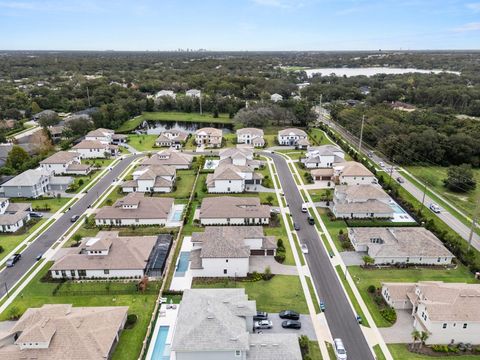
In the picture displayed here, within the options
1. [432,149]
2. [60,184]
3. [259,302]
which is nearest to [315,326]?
[259,302]

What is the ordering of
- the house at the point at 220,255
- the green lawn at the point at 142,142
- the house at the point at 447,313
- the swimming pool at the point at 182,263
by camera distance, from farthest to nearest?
the green lawn at the point at 142,142
the swimming pool at the point at 182,263
the house at the point at 220,255
the house at the point at 447,313

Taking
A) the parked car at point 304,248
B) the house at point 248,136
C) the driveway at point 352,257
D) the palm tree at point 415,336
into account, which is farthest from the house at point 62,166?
the palm tree at point 415,336

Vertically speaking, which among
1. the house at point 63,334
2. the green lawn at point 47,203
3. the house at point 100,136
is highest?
the house at point 100,136

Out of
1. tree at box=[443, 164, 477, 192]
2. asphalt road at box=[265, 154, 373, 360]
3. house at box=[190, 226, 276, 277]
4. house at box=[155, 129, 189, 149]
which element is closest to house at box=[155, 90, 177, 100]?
house at box=[155, 129, 189, 149]

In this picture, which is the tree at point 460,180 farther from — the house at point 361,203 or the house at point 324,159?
the house at point 324,159

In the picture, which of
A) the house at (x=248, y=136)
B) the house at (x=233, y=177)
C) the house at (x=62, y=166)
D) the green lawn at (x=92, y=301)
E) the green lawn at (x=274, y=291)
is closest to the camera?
the green lawn at (x=92, y=301)

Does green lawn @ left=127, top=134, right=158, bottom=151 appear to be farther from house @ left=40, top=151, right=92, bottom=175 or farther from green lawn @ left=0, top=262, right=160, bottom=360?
green lawn @ left=0, top=262, right=160, bottom=360

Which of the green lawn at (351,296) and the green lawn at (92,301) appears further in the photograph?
the green lawn at (351,296)
